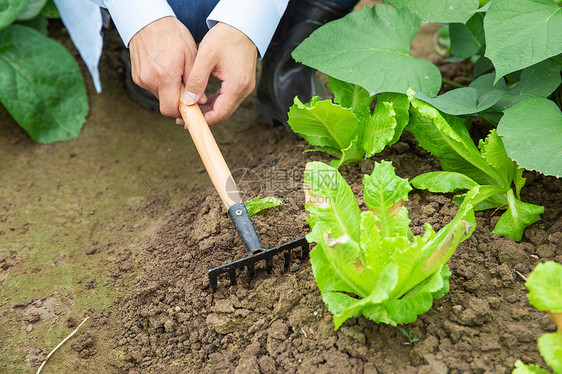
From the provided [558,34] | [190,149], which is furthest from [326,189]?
[190,149]

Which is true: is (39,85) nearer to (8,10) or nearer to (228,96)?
(8,10)

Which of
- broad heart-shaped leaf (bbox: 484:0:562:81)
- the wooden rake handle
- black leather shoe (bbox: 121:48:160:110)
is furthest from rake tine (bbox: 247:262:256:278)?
black leather shoe (bbox: 121:48:160:110)

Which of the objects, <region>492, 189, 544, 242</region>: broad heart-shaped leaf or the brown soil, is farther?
<region>492, 189, 544, 242</region>: broad heart-shaped leaf

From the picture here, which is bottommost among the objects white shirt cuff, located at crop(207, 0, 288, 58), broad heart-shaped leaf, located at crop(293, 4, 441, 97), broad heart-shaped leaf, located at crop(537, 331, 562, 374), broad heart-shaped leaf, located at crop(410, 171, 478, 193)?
broad heart-shaped leaf, located at crop(410, 171, 478, 193)

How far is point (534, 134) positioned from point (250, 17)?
945 mm

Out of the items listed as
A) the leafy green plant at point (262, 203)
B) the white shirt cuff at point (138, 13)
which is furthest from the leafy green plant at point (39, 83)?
the leafy green plant at point (262, 203)

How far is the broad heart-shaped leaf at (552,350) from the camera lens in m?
0.98

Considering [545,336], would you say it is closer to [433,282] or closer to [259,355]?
[433,282]

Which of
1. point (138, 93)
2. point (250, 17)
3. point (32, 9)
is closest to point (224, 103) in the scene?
point (250, 17)

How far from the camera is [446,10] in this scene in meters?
1.61

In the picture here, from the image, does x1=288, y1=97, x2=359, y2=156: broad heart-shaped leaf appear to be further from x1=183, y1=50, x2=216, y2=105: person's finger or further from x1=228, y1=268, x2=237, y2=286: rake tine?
x1=228, y1=268, x2=237, y2=286: rake tine

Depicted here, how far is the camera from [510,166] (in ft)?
4.94

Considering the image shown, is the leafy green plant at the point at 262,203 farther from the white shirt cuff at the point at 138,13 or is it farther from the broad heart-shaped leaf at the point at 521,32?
the broad heart-shaped leaf at the point at 521,32

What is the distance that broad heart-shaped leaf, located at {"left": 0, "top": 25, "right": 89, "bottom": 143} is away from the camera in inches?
86.0
